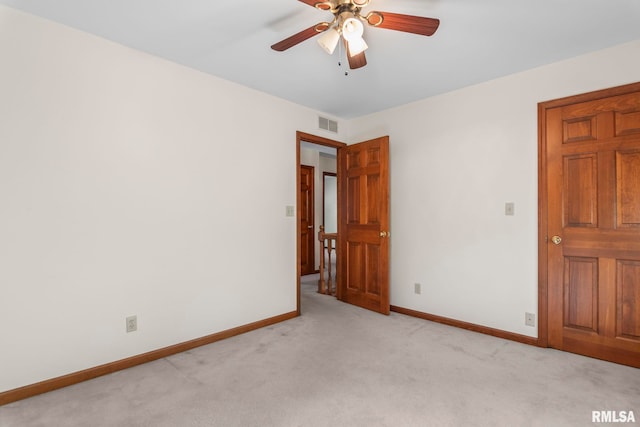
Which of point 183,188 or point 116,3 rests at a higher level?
point 116,3

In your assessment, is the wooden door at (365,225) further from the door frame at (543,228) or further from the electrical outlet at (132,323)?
the electrical outlet at (132,323)

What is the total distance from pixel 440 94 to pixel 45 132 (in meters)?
3.53

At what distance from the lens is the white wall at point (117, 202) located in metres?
2.08

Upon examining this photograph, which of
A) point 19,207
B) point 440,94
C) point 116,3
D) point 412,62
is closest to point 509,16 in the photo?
point 412,62

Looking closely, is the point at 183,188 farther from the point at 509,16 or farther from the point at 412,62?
the point at 509,16

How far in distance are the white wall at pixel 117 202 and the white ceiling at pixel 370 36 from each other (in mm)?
270

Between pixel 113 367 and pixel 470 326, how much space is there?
3.19m

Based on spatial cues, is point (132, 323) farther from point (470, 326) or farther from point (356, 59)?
point (470, 326)

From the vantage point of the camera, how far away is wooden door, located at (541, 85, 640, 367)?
8.09 feet

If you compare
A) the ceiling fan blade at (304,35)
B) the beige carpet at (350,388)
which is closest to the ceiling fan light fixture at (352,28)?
the ceiling fan blade at (304,35)

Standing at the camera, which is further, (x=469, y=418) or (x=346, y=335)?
(x=346, y=335)

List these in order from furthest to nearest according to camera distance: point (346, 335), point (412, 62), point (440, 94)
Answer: point (440, 94) → point (346, 335) → point (412, 62)

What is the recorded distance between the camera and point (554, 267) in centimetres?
279

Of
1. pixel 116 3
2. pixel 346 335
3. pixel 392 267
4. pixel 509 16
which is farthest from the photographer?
pixel 392 267
